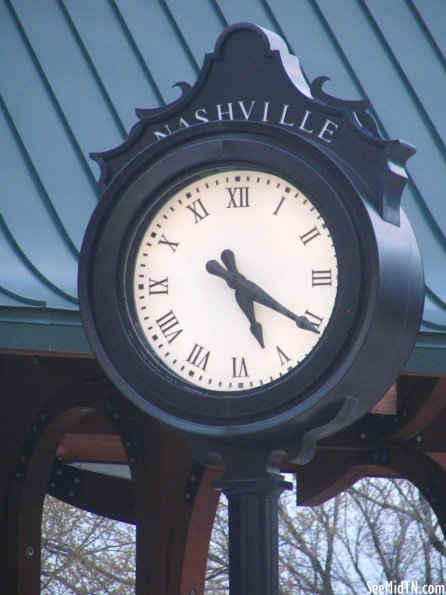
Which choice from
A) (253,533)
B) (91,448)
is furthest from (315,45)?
(253,533)

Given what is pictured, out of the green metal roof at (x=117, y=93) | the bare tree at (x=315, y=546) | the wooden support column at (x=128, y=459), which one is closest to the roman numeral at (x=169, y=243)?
the green metal roof at (x=117, y=93)

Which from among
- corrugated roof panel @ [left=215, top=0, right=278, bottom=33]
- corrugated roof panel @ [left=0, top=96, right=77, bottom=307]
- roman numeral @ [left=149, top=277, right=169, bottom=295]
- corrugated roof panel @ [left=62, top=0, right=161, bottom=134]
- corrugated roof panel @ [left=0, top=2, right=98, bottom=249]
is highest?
corrugated roof panel @ [left=215, top=0, right=278, bottom=33]

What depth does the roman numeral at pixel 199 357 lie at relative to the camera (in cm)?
406

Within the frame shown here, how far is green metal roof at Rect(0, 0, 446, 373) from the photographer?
221 inches

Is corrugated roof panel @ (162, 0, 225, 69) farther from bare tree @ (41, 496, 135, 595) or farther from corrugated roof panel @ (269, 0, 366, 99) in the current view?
bare tree @ (41, 496, 135, 595)

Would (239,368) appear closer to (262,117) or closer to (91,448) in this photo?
(262,117)

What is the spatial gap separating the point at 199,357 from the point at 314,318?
1.08 ft

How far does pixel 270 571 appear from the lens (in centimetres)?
410

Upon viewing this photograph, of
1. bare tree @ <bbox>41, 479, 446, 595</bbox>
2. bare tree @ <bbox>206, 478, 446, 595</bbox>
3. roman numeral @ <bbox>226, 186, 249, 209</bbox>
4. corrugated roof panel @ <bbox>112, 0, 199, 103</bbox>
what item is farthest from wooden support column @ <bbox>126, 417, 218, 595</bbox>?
bare tree @ <bbox>206, 478, 446, 595</bbox>

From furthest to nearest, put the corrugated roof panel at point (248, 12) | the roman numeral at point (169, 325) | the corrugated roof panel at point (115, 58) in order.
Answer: the corrugated roof panel at point (248, 12) → the corrugated roof panel at point (115, 58) → the roman numeral at point (169, 325)

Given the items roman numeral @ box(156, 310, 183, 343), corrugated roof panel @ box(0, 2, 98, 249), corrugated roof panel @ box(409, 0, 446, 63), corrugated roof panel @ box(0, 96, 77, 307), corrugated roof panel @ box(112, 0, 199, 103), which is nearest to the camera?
roman numeral @ box(156, 310, 183, 343)

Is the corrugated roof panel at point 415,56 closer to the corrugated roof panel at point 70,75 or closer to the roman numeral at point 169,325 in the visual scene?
the corrugated roof panel at point 70,75

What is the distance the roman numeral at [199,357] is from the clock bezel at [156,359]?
6 cm

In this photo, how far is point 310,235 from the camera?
13.2ft
